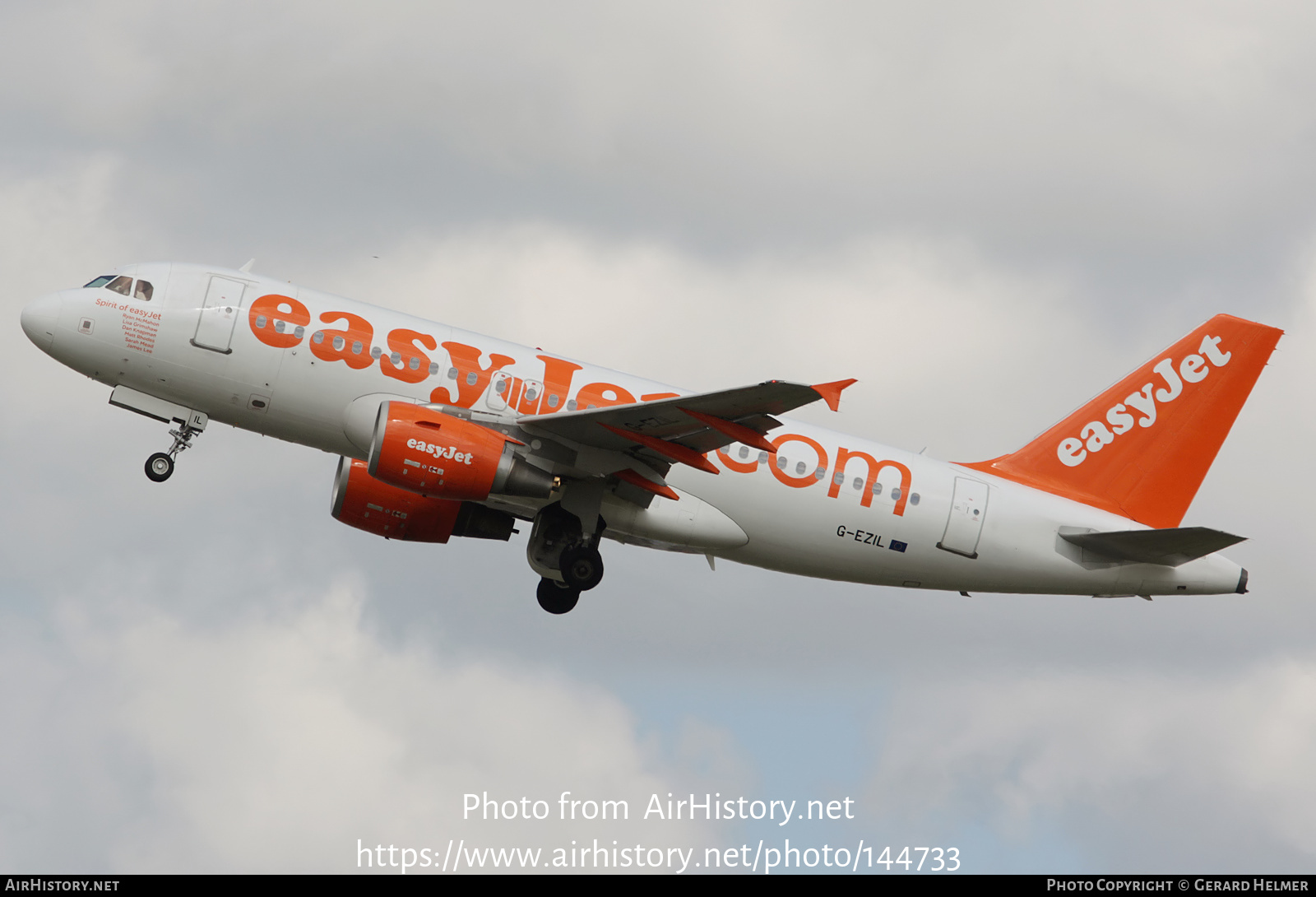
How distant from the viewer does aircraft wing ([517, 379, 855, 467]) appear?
2862cm

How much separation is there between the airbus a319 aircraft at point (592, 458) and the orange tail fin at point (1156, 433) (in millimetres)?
76

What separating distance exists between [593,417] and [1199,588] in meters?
16.1

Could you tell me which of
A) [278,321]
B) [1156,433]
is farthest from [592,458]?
[1156,433]

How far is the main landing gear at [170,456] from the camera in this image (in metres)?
32.8

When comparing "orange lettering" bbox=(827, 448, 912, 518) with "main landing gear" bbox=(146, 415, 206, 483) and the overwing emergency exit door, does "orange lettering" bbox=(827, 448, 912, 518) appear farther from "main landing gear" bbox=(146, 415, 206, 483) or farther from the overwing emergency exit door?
"main landing gear" bbox=(146, 415, 206, 483)

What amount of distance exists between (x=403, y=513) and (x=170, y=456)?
224 inches

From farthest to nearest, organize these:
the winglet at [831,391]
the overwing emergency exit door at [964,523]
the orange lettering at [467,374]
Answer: the overwing emergency exit door at [964,523], the orange lettering at [467,374], the winglet at [831,391]

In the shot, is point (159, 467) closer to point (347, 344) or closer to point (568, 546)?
point (347, 344)

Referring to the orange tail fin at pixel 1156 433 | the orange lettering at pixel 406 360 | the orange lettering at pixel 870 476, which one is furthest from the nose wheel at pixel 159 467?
the orange tail fin at pixel 1156 433

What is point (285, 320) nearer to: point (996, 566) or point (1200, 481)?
point (996, 566)

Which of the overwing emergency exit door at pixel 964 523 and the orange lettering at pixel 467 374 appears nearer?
the orange lettering at pixel 467 374

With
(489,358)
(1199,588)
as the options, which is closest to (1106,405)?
(1199,588)

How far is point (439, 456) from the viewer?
30.3 metres

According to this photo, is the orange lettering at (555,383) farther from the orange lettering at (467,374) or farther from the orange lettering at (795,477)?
the orange lettering at (795,477)
